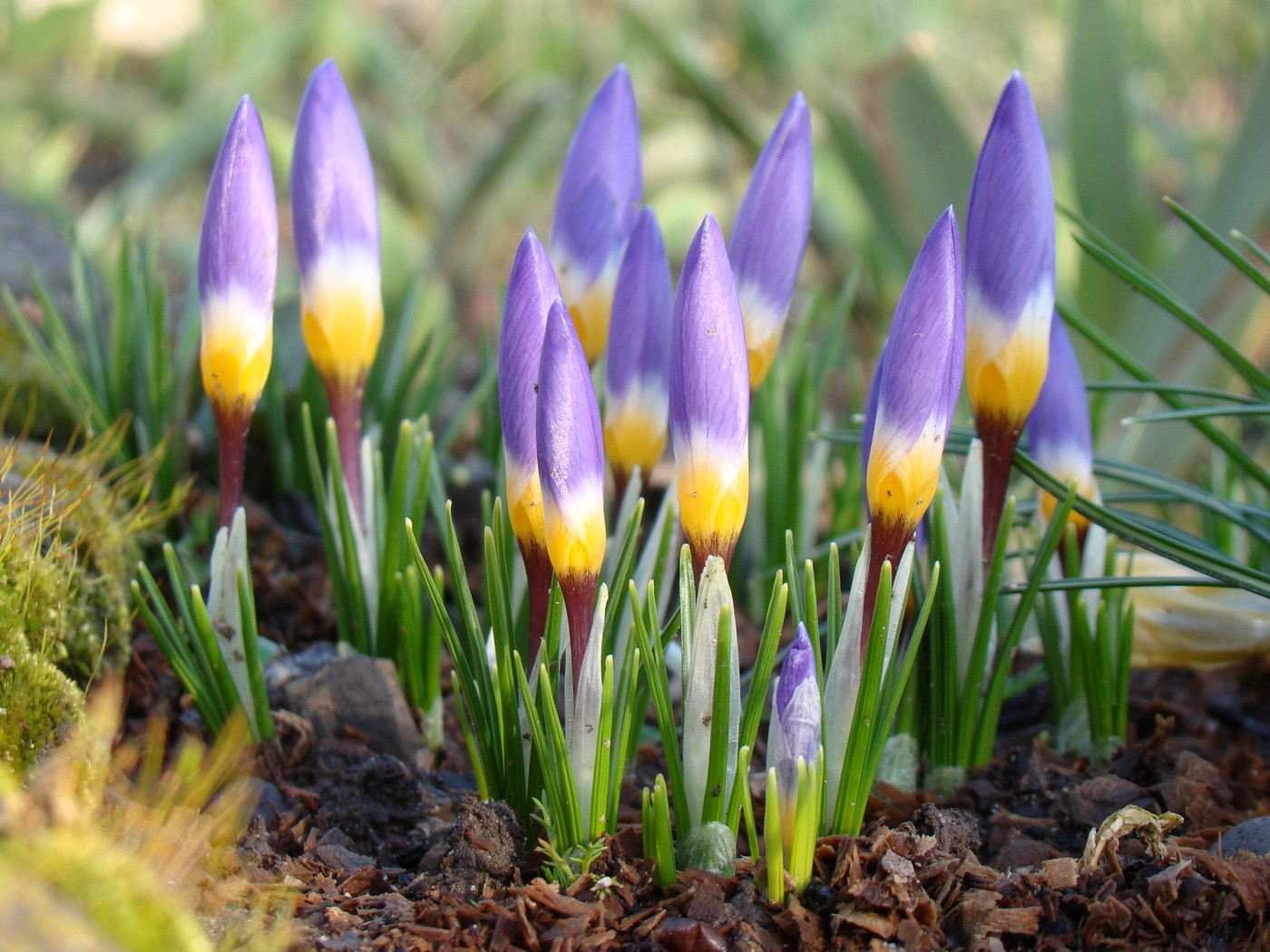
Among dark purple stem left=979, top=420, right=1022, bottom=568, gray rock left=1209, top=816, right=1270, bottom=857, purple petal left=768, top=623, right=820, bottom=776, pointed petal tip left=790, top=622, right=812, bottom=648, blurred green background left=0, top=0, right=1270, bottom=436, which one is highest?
blurred green background left=0, top=0, right=1270, bottom=436

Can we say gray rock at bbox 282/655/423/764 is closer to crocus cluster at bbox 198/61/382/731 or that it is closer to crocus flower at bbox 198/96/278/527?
crocus cluster at bbox 198/61/382/731

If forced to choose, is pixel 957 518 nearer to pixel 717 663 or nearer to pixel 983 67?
pixel 717 663

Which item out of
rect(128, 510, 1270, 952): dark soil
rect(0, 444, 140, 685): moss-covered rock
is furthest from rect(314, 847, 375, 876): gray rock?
rect(0, 444, 140, 685): moss-covered rock

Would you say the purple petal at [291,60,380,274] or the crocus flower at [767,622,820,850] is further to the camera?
the purple petal at [291,60,380,274]

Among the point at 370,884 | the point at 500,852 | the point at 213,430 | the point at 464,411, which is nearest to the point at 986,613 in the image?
the point at 500,852

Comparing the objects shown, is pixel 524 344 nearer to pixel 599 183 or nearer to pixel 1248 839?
pixel 599 183

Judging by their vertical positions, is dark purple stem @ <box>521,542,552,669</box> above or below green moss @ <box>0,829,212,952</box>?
above

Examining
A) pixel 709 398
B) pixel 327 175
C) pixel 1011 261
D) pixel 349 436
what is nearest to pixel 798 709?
pixel 709 398
